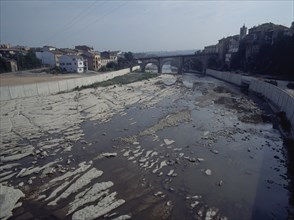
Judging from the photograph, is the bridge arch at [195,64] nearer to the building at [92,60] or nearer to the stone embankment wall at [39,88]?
the building at [92,60]

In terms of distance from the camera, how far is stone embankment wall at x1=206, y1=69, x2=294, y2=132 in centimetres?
2557

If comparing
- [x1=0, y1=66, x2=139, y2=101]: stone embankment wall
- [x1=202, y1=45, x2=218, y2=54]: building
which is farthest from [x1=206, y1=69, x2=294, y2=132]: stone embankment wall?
[x1=0, y1=66, x2=139, y2=101]: stone embankment wall

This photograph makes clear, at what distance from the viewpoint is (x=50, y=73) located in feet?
205

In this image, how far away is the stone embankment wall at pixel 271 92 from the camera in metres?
25.6

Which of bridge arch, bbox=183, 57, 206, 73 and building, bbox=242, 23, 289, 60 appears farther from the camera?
bridge arch, bbox=183, 57, 206, 73

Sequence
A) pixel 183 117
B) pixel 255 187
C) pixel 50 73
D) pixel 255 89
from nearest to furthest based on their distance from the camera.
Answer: pixel 255 187 → pixel 183 117 → pixel 255 89 → pixel 50 73

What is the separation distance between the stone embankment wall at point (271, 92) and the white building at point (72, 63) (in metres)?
39.5

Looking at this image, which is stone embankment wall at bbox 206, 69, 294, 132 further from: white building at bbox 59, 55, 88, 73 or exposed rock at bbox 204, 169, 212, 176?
white building at bbox 59, 55, 88, 73

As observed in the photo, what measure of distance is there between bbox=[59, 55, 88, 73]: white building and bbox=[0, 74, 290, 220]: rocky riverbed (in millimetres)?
39105

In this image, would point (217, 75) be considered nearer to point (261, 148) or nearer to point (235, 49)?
point (235, 49)

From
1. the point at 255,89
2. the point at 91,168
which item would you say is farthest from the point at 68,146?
the point at 255,89

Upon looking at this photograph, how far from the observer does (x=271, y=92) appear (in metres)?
35.5

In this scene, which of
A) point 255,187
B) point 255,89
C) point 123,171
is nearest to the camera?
point 255,187

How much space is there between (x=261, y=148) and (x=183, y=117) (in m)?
9.99
